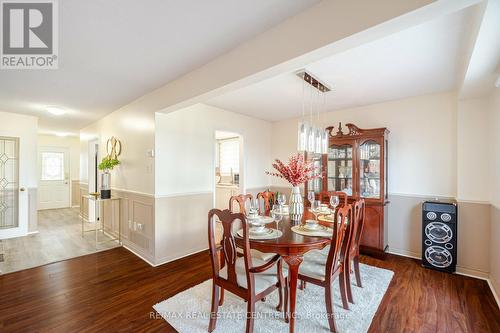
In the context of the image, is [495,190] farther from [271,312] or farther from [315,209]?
[271,312]

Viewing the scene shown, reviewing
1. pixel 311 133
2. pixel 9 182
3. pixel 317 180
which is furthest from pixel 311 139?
pixel 9 182

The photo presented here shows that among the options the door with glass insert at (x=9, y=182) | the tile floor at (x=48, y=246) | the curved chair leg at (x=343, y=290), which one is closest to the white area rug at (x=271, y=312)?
the curved chair leg at (x=343, y=290)

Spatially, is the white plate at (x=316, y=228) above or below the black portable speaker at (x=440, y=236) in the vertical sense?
above

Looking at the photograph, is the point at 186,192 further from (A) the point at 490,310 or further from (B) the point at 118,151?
(A) the point at 490,310

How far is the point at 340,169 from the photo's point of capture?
3.88 metres

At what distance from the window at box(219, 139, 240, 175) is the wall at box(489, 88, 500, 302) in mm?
4486

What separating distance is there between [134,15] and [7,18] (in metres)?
0.98

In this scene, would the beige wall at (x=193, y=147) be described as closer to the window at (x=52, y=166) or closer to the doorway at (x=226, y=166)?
the doorway at (x=226, y=166)

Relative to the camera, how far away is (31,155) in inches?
179

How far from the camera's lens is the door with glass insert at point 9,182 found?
4.30 metres

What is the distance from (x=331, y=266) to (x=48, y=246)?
462 cm

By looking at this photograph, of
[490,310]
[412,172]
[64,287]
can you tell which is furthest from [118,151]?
[490,310]

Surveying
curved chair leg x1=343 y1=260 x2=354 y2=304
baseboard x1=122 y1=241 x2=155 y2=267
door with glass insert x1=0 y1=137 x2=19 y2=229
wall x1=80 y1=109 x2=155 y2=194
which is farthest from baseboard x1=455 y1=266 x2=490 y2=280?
door with glass insert x1=0 y1=137 x2=19 y2=229
